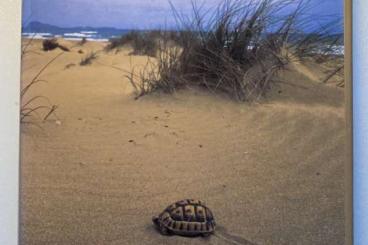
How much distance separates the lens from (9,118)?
3.63 feet

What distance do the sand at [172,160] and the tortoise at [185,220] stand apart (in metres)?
0.02

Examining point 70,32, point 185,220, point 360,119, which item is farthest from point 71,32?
point 360,119

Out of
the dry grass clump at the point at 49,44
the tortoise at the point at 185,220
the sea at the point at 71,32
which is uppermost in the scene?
the sea at the point at 71,32

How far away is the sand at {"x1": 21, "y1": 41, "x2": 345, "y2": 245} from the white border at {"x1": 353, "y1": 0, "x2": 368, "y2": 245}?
39 millimetres

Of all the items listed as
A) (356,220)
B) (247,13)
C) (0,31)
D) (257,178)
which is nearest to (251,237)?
(257,178)

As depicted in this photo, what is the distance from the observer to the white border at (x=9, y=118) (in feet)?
A: 3.60

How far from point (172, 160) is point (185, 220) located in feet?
0.45

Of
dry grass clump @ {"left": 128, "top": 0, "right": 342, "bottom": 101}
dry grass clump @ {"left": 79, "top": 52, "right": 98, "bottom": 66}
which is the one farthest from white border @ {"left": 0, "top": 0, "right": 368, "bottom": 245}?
dry grass clump @ {"left": 128, "top": 0, "right": 342, "bottom": 101}

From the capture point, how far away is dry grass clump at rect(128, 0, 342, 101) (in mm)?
1181

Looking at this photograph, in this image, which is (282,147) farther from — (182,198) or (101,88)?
(101,88)

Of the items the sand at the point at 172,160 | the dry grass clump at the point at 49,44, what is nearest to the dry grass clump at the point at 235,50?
the sand at the point at 172,160

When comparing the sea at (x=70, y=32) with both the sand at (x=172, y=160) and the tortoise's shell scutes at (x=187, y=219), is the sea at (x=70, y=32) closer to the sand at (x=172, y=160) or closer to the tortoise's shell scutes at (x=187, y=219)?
the sand at (x=172, y=160)

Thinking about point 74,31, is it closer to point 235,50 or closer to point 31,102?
point 31,102

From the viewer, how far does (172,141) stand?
117cm
